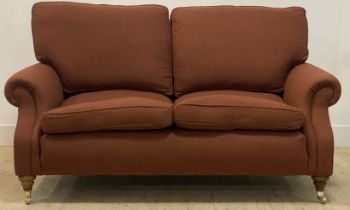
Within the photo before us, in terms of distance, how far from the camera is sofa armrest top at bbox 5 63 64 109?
2016 mm

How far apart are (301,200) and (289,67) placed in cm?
79

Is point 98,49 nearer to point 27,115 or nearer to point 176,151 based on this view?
point 27,115

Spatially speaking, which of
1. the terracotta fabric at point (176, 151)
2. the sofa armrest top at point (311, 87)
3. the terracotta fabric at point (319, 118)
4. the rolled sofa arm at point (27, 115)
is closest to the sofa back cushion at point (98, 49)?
the rolled sofa arm at point (27, 115)

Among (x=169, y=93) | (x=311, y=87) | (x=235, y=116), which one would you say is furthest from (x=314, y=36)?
(x=235, y=116)

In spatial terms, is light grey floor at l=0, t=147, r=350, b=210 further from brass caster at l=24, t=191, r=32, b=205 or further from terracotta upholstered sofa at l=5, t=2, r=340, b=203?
terracotta upholstered sofa at l=5, t=2, r=340, b=203

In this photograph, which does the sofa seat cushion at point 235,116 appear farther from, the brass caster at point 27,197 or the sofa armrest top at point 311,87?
the brass caster at point 27,197

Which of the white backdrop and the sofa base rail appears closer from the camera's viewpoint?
the sofa base rail

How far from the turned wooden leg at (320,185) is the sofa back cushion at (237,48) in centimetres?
64

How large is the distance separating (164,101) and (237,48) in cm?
61

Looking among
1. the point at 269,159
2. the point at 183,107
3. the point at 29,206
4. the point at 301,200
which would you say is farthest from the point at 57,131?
the point at 301,200

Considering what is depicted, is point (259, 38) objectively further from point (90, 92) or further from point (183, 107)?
point (90, 92)

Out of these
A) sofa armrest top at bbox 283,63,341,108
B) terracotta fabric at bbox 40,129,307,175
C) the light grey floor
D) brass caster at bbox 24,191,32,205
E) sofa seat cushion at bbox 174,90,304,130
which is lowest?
the light grey floor

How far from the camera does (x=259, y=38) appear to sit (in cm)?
249

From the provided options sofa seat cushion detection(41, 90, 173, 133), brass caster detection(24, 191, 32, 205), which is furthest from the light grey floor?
sofa seat cushion detection(41, 90, 173, 133)
